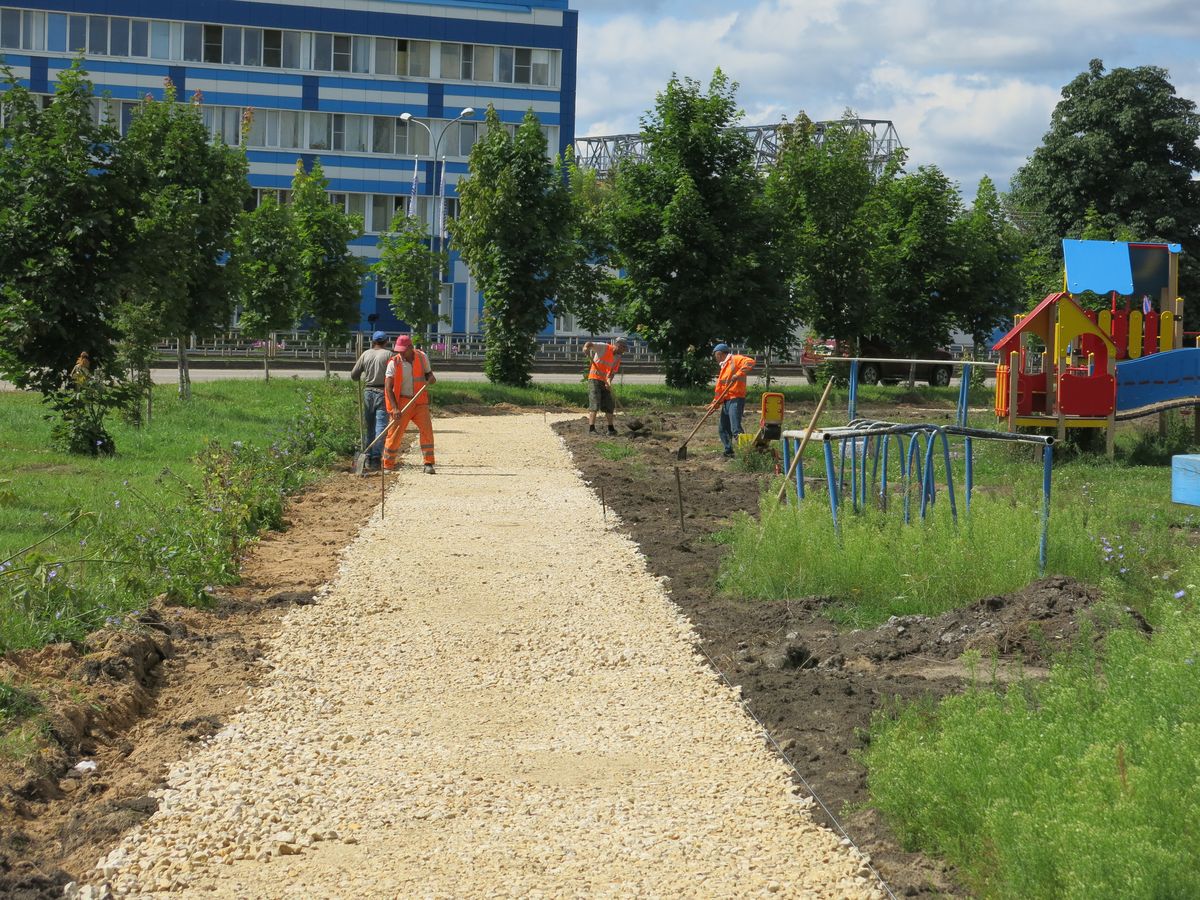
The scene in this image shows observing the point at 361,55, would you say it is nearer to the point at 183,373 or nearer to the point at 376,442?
the point at 183,373

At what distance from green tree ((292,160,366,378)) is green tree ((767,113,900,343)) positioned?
1084 centimetres

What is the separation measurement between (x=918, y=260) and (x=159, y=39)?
35478mm

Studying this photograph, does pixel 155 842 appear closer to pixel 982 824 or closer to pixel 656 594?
pixel 982 824

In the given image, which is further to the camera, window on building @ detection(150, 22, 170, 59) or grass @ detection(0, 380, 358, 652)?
window on building @ detection(150, 22, 170, 59)

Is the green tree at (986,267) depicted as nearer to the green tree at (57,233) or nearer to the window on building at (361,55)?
the green tree at (57,233)

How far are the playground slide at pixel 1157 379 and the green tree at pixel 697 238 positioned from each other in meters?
14.4

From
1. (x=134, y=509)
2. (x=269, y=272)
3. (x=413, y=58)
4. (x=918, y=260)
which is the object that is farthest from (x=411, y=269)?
(x=413, y=58)

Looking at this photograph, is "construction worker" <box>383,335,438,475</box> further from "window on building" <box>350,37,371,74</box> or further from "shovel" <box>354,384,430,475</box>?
"window on building" <box>350,37,371,74</box>

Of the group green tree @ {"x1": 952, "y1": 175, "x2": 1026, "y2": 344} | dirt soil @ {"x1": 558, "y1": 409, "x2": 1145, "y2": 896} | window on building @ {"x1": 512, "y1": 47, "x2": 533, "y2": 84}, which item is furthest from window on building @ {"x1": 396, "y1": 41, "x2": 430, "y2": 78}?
dirt soil @ {"x1": 558, "y1": 409, "x2": 1145, "y2": 896}

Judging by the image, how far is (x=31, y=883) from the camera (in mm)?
4641

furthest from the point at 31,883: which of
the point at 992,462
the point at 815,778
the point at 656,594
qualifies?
the point at 992,462

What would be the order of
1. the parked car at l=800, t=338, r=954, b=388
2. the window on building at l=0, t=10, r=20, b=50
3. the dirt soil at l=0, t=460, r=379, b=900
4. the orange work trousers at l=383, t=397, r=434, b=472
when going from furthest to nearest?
the window on building at l=0, t=10, r=20, b=50
the parked car at l=800, t=338, r=954, b=388
the orange work trousers at l=383, t=397, r=434, b=472
the dirt soil at l=0, t=460, r=379, b=900

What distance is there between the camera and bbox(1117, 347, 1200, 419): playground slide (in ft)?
66.7

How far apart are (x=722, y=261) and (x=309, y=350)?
21873 mm
